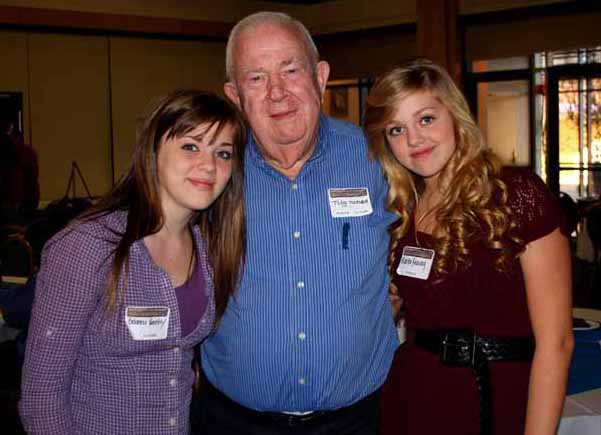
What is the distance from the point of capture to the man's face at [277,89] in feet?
7.48

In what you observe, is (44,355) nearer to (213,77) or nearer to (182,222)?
(182,222)

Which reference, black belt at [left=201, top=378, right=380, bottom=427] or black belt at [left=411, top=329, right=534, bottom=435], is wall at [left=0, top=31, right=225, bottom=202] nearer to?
black belt at [left=201, top=378, right=380, bottom=427]

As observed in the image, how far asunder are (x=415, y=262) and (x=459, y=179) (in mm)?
268

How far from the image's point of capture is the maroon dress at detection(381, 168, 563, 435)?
2.06 metres

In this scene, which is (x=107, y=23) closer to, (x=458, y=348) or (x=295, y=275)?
(x=295, y=275)

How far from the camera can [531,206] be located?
204cm

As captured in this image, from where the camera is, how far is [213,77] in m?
12.0

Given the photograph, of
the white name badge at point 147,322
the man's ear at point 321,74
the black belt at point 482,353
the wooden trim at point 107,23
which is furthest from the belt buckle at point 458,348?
the wooden trim at point 107,23

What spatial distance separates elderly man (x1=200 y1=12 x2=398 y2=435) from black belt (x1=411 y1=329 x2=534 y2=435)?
28cm

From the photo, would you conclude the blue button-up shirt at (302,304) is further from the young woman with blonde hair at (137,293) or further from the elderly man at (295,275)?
the young woman with blonde hair at (137,293)

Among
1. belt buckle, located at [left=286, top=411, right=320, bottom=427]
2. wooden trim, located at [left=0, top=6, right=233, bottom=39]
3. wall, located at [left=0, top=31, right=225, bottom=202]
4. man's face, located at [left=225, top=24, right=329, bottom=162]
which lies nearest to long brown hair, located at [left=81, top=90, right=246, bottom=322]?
man's face, located at [left=225, top=24, right=329, bottom=162]

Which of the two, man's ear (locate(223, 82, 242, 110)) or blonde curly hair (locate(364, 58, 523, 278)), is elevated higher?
man's ear (locate(223, 82, 242, 110))

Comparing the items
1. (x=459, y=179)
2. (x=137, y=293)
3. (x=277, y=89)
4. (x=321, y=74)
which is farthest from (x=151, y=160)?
(x=459, y=179)

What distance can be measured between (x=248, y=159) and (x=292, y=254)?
35 cm
